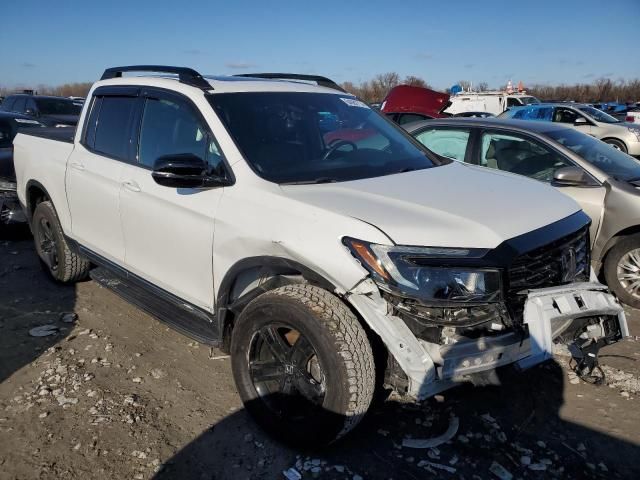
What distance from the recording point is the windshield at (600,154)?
497 centimetres

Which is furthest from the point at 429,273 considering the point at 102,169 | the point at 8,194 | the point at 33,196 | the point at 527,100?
the point at 527,100

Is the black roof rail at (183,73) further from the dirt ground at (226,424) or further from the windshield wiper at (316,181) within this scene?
the dirt ground at (226,424)

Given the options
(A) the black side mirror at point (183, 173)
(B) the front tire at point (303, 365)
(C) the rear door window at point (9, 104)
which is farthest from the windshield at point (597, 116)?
(C) the rear door window at point (9, 104)

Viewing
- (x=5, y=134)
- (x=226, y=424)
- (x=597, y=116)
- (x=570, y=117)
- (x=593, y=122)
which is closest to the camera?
(x=226, y=424)

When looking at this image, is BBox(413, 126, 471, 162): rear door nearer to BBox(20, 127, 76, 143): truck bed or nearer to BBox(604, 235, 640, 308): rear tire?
BBox(604, 235, 640, 308): rear tire

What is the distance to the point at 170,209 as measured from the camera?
3.24 meters

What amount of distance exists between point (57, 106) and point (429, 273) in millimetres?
13240

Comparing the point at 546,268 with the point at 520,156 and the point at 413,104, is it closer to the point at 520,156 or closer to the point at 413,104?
the point at 520,156

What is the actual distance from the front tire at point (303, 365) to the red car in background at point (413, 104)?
940 cm

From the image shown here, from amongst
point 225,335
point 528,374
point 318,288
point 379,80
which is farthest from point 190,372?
point 379,80

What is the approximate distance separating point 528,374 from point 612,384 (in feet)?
1.74

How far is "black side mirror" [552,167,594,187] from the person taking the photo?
4.61 metres

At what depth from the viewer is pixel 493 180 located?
10.8ft

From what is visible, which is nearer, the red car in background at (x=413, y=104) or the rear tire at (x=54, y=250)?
the rear tire at (x=54, y=250)
